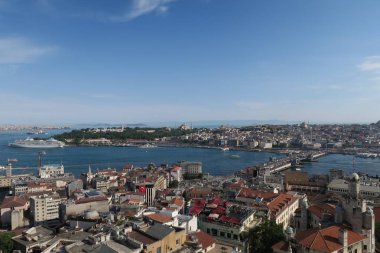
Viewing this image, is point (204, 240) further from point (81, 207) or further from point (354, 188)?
point (81, 207)

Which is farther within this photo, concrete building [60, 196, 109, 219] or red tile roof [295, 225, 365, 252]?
concrete building [60, 196, 109, 219]

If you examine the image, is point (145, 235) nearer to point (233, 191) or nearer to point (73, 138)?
point (233, 191)

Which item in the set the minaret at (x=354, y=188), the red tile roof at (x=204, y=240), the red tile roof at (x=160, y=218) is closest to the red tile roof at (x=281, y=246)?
the red tile roof at (x=204, y=240)

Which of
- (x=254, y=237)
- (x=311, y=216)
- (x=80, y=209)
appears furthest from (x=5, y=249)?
(x=311, y=216)

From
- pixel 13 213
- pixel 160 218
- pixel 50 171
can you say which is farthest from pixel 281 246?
pixel 50 171

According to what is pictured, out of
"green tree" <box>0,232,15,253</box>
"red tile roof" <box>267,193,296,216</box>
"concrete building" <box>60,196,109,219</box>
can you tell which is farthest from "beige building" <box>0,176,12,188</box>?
"red tile roof" <box>267,193,296,216</box>

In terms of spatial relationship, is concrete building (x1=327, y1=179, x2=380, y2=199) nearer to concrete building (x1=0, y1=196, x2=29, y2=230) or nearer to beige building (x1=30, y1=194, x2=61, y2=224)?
beige building (x1=30, y1=194, x2=61, y2=224)
